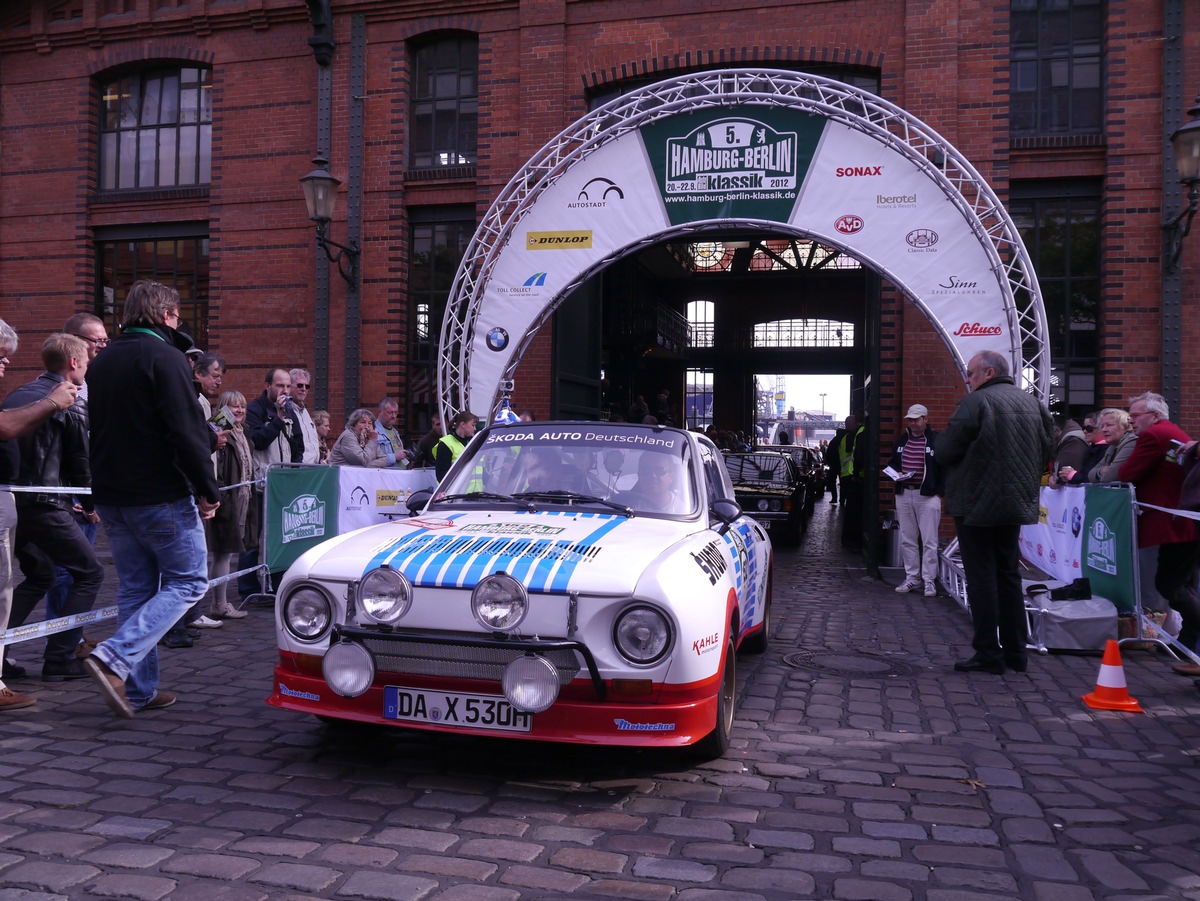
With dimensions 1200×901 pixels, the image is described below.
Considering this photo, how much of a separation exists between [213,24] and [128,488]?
1201 cm

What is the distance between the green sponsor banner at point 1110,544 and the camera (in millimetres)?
7137

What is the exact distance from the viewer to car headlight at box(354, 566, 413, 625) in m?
4.09

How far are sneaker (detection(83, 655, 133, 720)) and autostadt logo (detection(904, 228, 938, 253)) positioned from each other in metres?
8.34

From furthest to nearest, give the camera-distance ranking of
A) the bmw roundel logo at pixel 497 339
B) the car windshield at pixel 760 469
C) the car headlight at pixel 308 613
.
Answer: the car windshield at pixel 760 469, the bmw roundel logo at pixel 497 339, the car headlight at pixel 308 613

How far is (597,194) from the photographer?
11266 millimetres

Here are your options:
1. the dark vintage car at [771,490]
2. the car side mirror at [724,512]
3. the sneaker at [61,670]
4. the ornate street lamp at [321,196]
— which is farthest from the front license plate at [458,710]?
the dark vintage car at [771,490]

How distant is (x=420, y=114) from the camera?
46.7 ft

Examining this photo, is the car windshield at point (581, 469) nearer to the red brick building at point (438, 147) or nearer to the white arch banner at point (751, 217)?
the white arch banner at point (751, 217)

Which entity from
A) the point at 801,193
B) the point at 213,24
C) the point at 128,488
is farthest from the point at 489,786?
the point at 213,24

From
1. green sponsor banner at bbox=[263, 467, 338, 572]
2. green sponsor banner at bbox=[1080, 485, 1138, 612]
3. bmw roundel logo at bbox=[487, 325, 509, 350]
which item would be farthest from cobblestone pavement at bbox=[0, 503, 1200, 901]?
bmw roundel logo at bbox=[487, 325, 509, 350]

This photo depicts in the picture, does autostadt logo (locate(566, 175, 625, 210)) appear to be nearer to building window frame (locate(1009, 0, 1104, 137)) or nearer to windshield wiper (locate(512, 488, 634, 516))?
building window frame (locate(1009, 0, 1104, 137))

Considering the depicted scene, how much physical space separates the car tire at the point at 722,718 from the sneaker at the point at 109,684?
2.75 m

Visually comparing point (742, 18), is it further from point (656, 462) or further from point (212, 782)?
point (212, 782)

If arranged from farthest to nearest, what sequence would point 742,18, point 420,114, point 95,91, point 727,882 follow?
point 95,91
point 420,114
point 742,18
point 727,882
